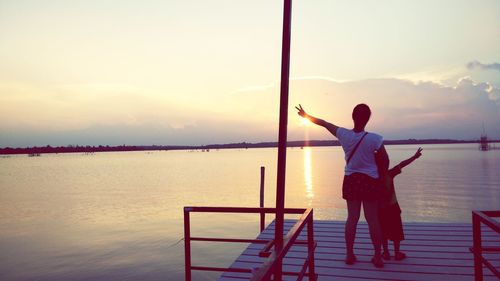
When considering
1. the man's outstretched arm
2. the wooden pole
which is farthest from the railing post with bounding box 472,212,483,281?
the wooden pole

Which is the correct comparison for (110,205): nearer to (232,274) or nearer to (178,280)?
(178,280)

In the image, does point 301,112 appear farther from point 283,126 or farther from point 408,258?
point 408,258

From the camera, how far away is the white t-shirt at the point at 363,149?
503 centimetres

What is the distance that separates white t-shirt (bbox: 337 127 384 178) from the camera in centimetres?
503

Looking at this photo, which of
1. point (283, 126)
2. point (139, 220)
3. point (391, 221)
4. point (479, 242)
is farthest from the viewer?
point (139, 220)

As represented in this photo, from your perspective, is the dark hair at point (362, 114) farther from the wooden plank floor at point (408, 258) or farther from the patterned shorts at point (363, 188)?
the wooden plank floor at point (408, 258)

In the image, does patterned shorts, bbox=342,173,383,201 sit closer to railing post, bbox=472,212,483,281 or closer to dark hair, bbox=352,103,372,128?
dark hair, bbox=352,103,372,128

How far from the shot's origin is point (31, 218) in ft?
88.6

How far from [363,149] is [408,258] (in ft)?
7.45

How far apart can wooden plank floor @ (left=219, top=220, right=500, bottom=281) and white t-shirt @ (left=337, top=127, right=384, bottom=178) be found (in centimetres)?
144

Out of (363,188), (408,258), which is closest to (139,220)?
(408,258)

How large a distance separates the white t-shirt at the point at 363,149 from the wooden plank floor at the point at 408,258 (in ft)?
4.73

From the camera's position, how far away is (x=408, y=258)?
6176mm

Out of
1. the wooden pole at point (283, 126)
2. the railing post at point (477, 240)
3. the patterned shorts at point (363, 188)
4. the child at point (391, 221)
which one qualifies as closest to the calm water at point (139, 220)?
the child at point (391, 221)
